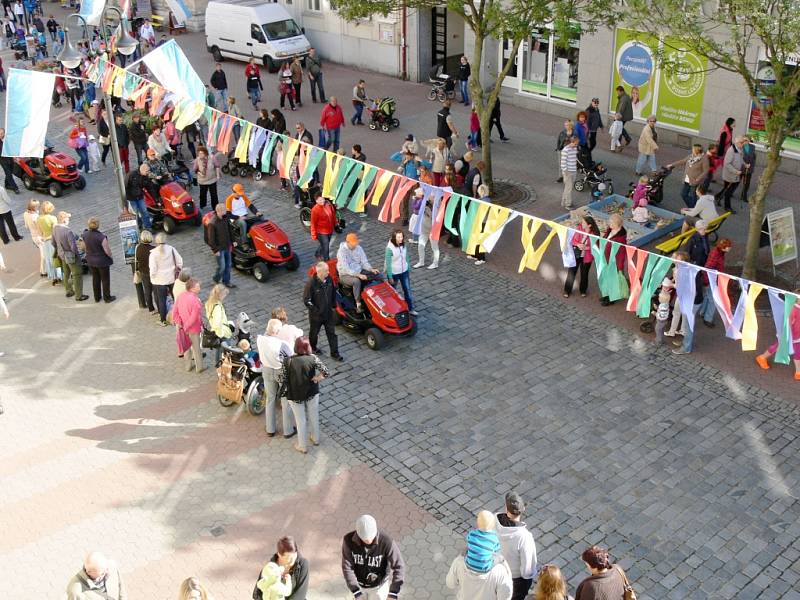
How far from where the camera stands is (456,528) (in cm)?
923

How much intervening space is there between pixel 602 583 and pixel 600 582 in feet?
0.05

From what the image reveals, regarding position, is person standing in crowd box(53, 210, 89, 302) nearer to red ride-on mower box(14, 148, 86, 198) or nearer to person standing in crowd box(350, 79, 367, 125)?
red ride-on mower box(14, 148, 86, 198)

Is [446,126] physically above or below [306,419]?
Answer: above

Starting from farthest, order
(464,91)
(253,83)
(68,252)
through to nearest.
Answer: (253,83) → (464,91) → (68,252)

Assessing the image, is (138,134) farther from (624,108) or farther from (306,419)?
(306,419)

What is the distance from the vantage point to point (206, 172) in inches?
681

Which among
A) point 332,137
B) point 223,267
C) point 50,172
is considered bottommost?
point 223,267

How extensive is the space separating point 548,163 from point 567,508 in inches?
499

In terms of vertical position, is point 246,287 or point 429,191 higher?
point 429,191

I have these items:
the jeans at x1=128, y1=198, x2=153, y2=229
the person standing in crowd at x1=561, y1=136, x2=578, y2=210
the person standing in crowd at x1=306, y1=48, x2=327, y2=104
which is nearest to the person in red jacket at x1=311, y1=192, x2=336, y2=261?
the jeans at x1=128, y1=198, x2=153, y2=229

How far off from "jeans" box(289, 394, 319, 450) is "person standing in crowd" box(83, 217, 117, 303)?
18.2 ft

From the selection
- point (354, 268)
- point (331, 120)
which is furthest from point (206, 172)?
point (354, 268)

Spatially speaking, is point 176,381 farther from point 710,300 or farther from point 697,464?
point 710,300

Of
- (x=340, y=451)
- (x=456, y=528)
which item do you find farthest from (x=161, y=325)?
(x=456, y=528)
